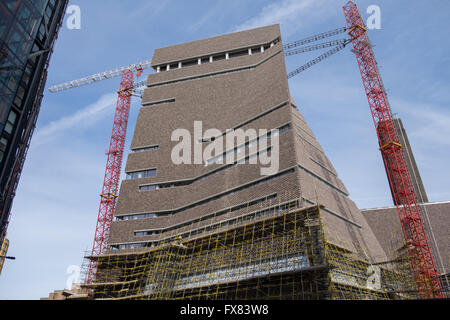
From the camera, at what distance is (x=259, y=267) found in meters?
31.1

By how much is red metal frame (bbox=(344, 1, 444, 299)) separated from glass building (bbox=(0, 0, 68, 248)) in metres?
44.1

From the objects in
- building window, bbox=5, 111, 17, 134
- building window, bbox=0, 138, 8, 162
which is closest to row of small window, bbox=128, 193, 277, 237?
building window, bbox=0, 138, 8, 162

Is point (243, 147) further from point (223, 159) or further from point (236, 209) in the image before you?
point (236, 209)

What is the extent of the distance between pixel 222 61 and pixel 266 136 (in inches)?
950

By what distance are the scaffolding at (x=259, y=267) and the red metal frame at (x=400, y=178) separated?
1879 mm

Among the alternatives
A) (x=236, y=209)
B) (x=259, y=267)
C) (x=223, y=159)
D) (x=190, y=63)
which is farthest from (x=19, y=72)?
(x=190, y=63)

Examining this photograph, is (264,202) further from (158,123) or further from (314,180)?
(158,123)

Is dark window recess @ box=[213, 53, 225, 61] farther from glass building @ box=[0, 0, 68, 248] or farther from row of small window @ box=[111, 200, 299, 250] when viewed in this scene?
row of small window @ box=[111, 200, 299, 250]

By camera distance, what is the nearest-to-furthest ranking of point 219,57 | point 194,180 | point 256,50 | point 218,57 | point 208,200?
1. point 208,200
2. point 194,180
3. point 256,50
4. point 219,57
5. point 218,57

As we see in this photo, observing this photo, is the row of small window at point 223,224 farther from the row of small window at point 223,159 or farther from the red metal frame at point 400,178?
the red metal frame at point 400,178

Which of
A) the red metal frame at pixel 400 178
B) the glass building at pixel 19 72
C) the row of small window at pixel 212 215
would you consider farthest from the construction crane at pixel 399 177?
the glass building at pixel 19 72

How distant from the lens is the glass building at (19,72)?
2133cm

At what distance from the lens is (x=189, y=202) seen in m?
45.7

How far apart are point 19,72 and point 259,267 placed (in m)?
25.0
